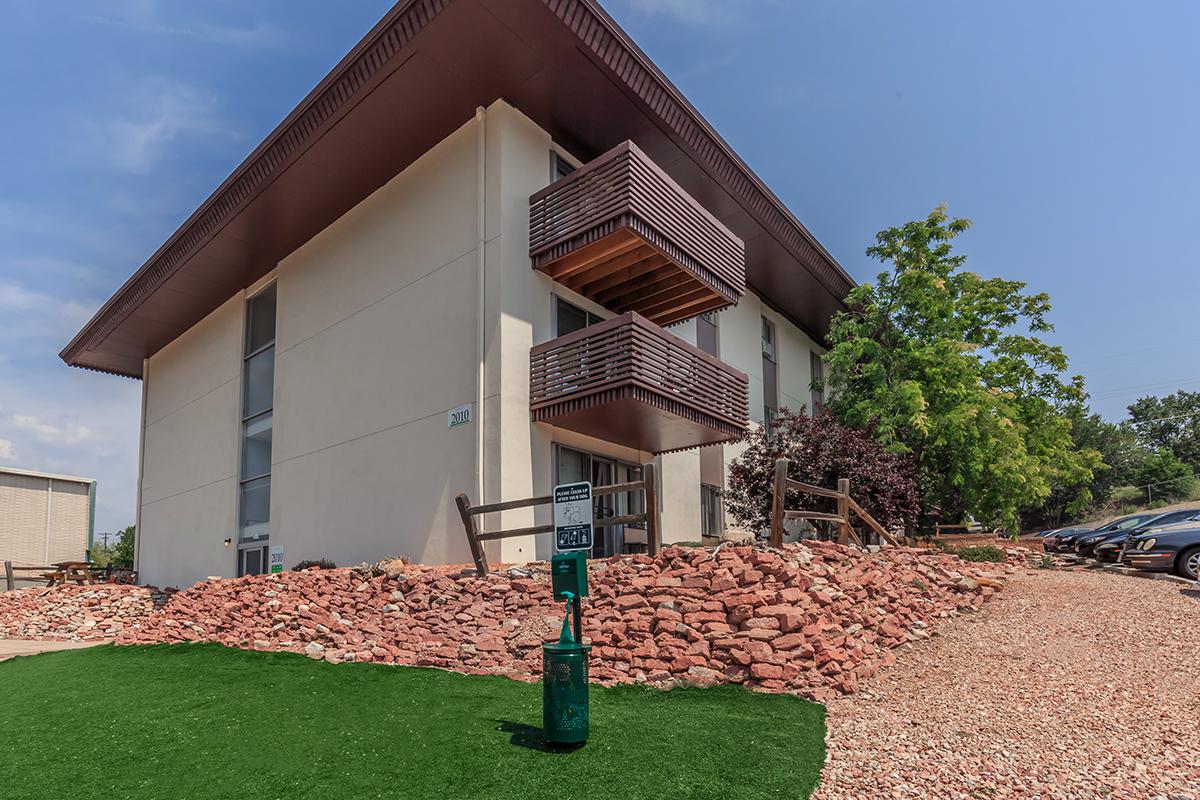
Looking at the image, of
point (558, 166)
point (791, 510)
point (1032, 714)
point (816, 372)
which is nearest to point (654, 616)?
point (1032, 714)

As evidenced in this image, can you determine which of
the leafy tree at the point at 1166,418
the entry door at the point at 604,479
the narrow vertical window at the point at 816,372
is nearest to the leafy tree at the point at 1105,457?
the leafy tree at the point at 1166,418

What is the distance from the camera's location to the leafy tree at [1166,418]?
261 feet

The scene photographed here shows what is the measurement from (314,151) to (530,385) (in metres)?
6.58

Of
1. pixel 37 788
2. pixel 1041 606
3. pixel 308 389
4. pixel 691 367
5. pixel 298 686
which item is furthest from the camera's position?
pixel 308 389

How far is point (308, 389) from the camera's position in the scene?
19250 millimetres

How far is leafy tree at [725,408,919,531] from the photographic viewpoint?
57.6ft

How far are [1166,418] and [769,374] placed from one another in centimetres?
7629

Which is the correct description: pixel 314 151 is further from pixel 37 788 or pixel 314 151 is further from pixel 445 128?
pixel 37 788

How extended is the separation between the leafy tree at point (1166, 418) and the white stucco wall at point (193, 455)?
82.1 meters

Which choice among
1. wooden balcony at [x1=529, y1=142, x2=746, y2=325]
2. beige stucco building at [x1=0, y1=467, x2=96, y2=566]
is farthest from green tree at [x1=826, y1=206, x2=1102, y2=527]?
beige stucco building at [x1=0, y1=467, x2=96, y2=566]

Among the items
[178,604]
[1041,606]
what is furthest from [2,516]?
[1041,606]

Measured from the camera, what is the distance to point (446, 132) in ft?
53.7

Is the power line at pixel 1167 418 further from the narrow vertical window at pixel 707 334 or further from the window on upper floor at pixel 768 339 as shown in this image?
the narrow vertical window at pixel 707 334

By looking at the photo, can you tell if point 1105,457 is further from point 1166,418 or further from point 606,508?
point 606,508
